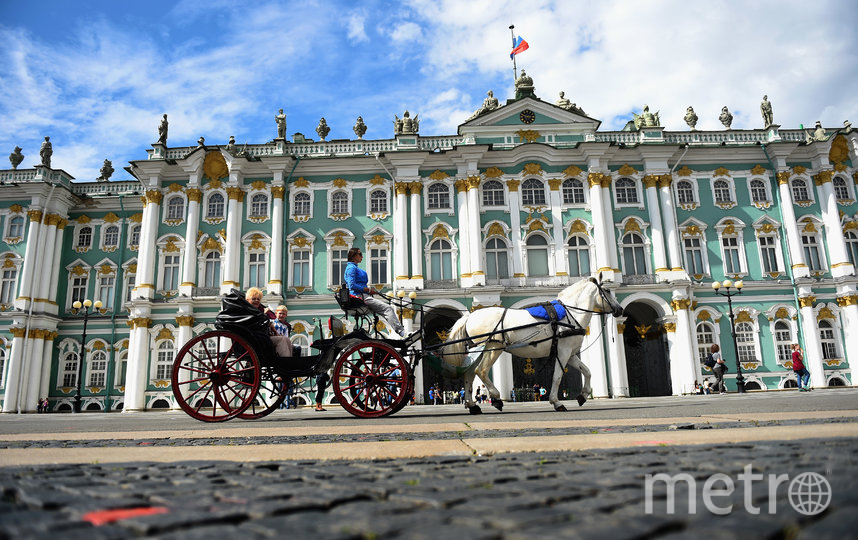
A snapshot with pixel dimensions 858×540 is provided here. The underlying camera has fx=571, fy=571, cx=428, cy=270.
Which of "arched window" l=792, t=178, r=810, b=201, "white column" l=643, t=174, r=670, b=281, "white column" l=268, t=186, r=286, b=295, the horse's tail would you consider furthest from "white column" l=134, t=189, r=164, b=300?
"arched window" l=792, t=178, r=810, b=201

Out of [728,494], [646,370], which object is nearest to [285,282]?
[646,370]

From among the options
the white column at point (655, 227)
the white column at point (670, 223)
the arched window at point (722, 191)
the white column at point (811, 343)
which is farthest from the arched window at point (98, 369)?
the white column at point (811, 343)

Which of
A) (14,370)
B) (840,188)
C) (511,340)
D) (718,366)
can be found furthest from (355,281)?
(840,188)

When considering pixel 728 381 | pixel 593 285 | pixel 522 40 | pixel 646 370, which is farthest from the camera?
pixel 522 40

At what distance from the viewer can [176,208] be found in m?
28.7

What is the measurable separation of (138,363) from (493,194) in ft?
61.0

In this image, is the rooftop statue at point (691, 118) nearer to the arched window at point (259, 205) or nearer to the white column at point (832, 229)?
the white column at point (832, 229)

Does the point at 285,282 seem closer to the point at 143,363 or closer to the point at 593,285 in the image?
the point at 143,363

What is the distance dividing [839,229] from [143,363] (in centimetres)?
3384

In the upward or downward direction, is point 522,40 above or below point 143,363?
above

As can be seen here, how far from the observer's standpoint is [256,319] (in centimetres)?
801

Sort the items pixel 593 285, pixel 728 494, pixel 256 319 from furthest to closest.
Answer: pixel 593 285
pixel 256 319
pixel 728 494

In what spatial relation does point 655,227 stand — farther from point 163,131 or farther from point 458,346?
point 163,131

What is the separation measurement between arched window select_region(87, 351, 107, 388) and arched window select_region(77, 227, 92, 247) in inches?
240
